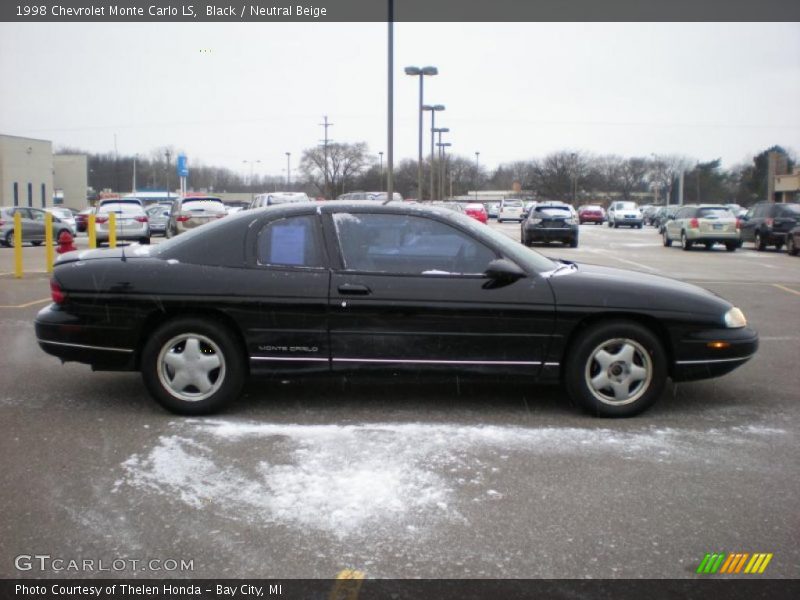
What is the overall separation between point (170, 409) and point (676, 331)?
3.40 meters

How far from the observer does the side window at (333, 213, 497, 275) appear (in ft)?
18.3

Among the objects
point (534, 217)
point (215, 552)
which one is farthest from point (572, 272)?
point (534, 217)

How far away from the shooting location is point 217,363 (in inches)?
216

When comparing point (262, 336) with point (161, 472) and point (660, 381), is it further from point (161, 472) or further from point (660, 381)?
point (660, 381)

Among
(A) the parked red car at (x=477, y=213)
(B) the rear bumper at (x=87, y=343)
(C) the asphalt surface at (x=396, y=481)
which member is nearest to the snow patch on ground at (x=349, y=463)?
(C) the asphalt surface at (x=396, y=481)

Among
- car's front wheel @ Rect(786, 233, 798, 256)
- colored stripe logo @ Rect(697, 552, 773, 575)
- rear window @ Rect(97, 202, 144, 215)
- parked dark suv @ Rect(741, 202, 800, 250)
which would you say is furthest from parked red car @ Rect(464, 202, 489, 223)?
colored stripe logo @ Rect(697, 552, 773, 575)

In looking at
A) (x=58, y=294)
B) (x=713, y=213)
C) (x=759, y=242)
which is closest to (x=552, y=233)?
(x=713, y=213)

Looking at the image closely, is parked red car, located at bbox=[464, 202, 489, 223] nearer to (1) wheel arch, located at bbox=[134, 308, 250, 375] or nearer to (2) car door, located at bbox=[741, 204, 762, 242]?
(2) car door, located at bbox=[741, 204, 762, 242]

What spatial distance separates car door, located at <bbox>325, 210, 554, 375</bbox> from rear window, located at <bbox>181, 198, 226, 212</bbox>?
58.1ft

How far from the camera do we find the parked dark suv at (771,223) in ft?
84.3

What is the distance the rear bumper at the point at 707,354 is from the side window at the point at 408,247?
1432mm

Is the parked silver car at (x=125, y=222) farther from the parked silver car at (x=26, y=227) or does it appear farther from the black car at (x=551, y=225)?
the black car at (x=551, y=225)

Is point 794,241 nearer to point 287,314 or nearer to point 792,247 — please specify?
point 792,247

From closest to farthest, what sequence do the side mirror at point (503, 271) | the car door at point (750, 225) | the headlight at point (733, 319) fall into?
→ the side mirror at point (503, 271) → the headlight at point (733, 319) → the car door at point (750, 225)
